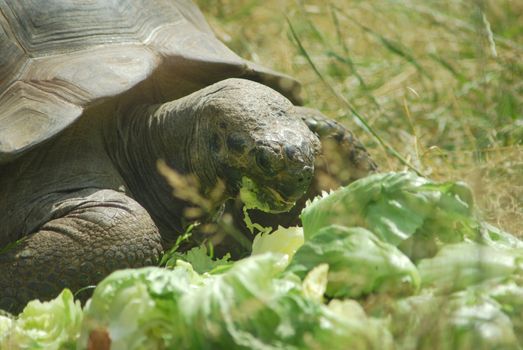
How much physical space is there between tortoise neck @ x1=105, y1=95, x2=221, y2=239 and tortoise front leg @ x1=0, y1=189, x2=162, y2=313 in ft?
1.59

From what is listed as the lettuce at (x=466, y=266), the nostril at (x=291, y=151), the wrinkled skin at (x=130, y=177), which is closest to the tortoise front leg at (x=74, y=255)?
the wrinkled skin at (x=130, y=177)

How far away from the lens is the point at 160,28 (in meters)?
4.23

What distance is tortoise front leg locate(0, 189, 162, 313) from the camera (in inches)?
136

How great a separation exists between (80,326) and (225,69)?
5.59ft

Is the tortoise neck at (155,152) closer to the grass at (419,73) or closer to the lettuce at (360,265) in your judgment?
the grass at (419,73)

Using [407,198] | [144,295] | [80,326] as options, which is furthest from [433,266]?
[80,326]

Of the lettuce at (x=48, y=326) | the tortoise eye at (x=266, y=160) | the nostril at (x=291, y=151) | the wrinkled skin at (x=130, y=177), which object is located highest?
the nostril at (x=291, y=151)

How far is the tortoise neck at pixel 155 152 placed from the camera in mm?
3965

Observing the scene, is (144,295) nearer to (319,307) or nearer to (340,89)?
(319,307)

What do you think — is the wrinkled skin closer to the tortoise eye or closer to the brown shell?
the tortoise eye

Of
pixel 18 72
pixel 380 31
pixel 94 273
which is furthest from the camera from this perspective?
pixel 380 31

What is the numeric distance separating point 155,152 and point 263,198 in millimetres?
628

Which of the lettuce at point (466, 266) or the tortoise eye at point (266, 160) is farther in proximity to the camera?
the tortoise eye at point (266, 160)

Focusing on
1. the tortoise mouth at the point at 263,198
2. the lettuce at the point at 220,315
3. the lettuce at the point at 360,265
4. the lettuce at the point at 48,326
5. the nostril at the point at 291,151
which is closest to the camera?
the lettuce at the point at 220,315
